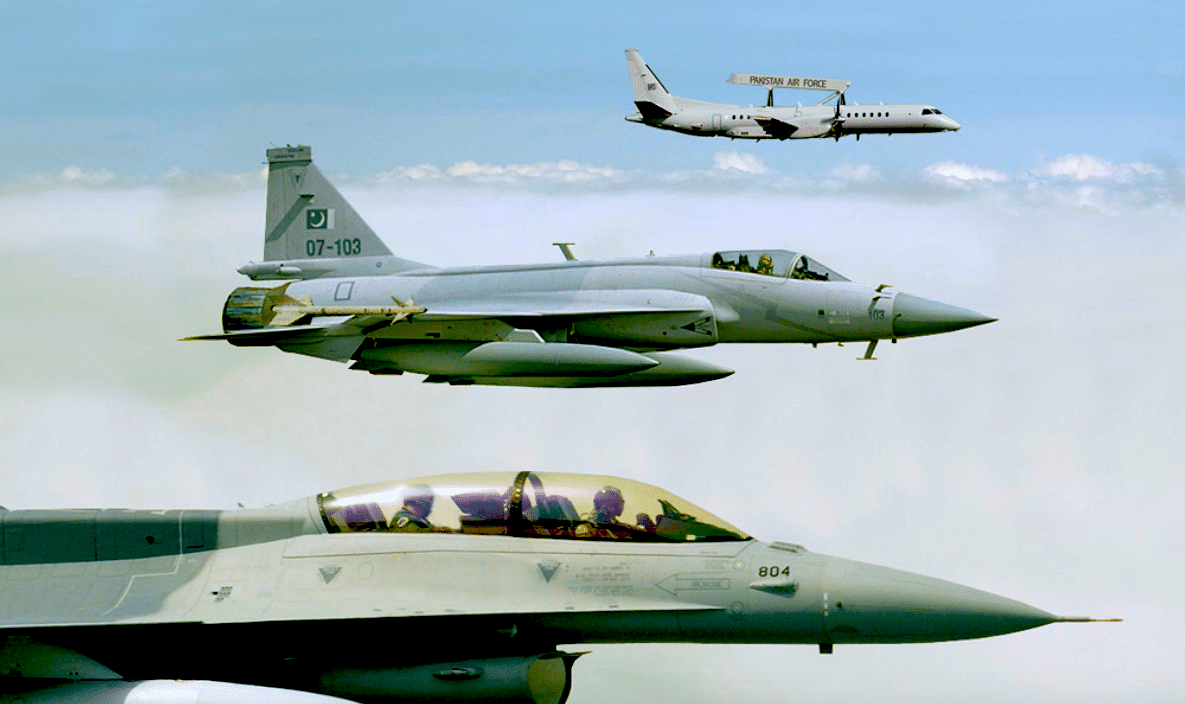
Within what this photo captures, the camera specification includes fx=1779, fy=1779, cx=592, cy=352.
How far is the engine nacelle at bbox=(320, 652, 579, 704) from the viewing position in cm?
1402

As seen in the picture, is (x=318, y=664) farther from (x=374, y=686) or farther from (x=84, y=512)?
(x=84, y=512)

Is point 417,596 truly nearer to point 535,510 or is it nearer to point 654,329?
point 535,510

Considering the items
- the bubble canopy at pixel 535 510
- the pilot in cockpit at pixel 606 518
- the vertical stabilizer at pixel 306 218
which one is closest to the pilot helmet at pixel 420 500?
the bubble canopy at pixel 535 510

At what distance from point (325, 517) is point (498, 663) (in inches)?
82.7

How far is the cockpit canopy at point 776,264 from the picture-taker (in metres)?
22.5

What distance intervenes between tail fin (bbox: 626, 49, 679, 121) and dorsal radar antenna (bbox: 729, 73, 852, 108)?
277cm

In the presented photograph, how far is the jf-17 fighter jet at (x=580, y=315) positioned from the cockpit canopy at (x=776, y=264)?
1 centimetres

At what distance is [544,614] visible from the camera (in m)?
14.3

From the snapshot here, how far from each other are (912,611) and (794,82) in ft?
55.7

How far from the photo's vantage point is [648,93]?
32375 mm

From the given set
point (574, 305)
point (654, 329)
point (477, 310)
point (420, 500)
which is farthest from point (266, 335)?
point (420, 500)

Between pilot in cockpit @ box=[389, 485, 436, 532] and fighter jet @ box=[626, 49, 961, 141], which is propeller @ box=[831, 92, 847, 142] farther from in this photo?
pilot in cockpit @ box=[389, 485, 436, 532]

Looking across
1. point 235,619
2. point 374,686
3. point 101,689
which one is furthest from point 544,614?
point 101,689

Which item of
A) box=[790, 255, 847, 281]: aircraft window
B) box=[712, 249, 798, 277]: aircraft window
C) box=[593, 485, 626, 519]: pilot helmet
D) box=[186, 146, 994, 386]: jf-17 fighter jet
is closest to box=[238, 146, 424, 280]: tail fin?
box=[186, 146, 994, 386]: jf-17 fighter jet
